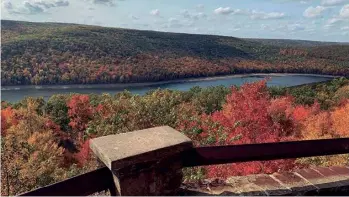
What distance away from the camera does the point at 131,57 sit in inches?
4013

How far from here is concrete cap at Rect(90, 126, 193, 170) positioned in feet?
8.30

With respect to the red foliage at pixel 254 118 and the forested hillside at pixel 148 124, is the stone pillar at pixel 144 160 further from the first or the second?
the red foliage at pixel 254 118

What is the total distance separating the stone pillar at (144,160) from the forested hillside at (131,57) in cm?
7632

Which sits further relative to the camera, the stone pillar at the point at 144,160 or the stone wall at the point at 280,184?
the stone wall at the point at 280,184

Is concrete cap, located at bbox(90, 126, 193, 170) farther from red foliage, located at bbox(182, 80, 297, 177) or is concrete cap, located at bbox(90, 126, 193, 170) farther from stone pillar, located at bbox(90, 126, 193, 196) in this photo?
red foliage, located at bbox(182, 80, 297, 177)

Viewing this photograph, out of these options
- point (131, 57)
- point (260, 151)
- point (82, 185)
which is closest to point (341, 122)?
point (260, 151)

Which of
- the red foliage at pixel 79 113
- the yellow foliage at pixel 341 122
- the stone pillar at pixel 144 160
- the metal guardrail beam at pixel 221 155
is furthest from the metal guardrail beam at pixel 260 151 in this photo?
the red foliage at pixel 79 113

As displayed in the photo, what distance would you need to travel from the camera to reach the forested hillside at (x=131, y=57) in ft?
260

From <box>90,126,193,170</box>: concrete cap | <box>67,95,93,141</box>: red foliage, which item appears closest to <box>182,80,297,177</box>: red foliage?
<box>67,95,93,141</box>: red foliage

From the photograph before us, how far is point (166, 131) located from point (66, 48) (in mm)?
96187

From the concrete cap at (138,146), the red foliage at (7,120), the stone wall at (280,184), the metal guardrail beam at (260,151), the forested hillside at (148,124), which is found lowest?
the red foliage at (7,120)

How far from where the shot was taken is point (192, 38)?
13950 cm

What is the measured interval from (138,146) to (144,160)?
0.13 m

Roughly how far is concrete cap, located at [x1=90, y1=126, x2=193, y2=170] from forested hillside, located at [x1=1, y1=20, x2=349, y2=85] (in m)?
76.2
